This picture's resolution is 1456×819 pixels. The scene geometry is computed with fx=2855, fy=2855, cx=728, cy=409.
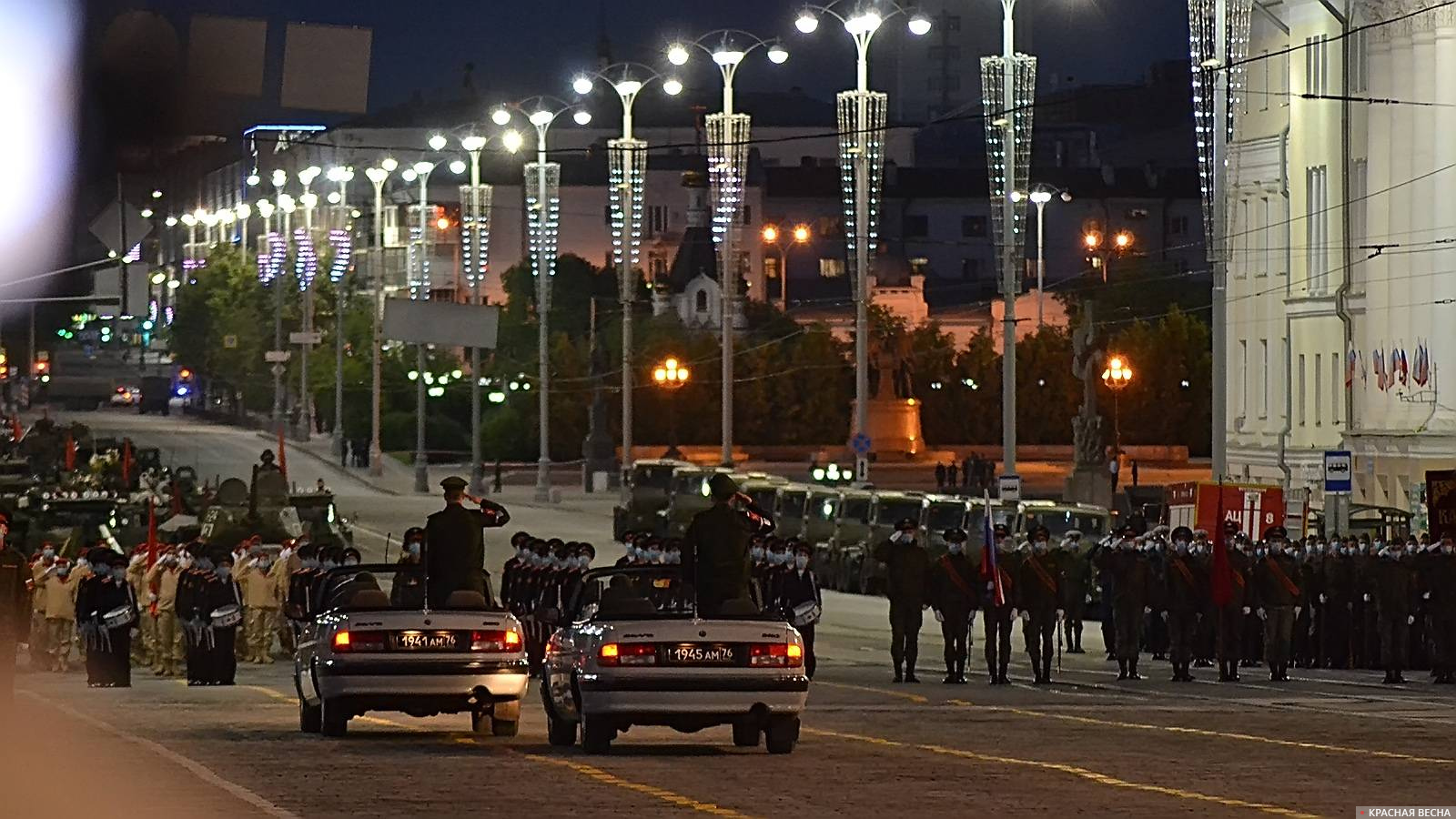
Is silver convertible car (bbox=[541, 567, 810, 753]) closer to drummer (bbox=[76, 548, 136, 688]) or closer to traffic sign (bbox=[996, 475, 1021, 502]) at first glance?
drummer (bbox=[76, 548, 136, 688])

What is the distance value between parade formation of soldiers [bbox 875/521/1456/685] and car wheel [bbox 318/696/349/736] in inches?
417

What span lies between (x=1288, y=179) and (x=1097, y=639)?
1003 inches

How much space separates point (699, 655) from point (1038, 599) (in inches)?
473

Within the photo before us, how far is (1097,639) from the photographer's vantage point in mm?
40938

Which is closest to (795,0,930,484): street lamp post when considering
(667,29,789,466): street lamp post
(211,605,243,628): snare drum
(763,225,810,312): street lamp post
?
(667,29,789,466): street lamp post

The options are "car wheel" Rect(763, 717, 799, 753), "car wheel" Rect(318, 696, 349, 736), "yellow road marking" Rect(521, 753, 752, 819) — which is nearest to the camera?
"yellow road marking" Rect(521, 753, 752, 819)

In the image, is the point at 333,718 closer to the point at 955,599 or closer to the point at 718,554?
the point at 718,554

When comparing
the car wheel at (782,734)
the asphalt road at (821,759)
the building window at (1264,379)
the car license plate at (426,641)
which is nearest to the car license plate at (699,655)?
the car wheel at (782,734)

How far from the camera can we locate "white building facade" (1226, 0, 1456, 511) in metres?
54.3

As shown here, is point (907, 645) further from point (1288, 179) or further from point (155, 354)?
point (155, 354)

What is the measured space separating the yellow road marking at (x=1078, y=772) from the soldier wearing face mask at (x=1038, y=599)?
27.6 ft

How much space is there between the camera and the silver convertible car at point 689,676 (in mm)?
18312

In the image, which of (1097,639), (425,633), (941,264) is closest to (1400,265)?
(1097,639)

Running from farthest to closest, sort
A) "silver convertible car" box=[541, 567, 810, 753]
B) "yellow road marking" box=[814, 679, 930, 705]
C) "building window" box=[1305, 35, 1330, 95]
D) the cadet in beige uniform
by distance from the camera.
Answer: "building window" box=[1305, 35, 1330, 95]
the cadet in beige uniform
"yellow road marking" box=[814, 679, 930, 705]
"silver convertible car" box=[541, 567, 810, 753]
